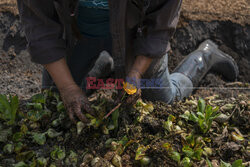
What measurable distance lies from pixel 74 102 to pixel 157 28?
0.60m

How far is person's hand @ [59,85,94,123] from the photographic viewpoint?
121 centimetres

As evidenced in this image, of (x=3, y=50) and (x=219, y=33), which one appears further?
(x=219, y=33)

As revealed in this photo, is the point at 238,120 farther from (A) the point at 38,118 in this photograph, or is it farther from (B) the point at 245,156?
(A) the point at 38,118

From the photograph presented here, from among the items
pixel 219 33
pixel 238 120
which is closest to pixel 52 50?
pixel 238 120

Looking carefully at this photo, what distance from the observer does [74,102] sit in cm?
125

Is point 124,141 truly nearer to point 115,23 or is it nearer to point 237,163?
point 237,163

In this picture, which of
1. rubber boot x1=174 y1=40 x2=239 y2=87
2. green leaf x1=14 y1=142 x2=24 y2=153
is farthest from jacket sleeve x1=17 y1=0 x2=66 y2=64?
rubber boot x1=174 y1=40 x2=239 y2=87

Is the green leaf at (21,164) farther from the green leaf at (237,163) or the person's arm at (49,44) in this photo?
the green leaf at (237,163)

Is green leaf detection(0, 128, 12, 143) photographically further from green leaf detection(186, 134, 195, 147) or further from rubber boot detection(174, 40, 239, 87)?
rubber boot detection(174, 40, 239, 87)

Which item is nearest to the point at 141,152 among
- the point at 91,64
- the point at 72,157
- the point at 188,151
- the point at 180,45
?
the point at 188,151

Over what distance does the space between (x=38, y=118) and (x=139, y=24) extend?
2.53 ft

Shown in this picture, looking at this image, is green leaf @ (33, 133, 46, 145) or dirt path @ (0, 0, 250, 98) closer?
green leaf @ (33, 133, 46, 145)

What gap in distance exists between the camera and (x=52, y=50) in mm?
1325

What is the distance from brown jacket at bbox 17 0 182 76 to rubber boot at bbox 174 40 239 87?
0.98 metres
